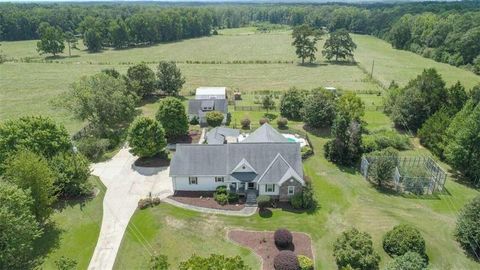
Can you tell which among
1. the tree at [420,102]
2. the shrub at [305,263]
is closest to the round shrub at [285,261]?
the shrub at [305,263]

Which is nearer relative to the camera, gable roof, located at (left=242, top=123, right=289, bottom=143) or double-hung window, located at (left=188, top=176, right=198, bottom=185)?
double-hung window, located at (left=188, top=176, right=198, bottom=185)

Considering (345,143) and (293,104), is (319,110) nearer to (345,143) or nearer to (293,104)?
(293,104)

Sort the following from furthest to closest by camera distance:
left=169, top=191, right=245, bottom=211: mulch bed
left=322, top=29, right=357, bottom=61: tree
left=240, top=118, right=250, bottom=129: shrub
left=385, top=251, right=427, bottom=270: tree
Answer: left=322, top=29, right=357, bottom=61: tree
left=240, top=118, right=250, bottom=129: shrub
left=169, top=191, right=245, bottom=211: mulch bed
left=385, top=251, right=427, bottom=270: tree

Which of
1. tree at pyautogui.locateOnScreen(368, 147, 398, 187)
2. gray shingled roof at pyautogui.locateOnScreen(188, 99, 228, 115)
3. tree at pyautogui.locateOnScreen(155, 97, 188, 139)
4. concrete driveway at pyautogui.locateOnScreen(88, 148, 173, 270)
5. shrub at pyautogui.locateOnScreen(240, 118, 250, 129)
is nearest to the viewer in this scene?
concrete driveway at pyautogui.locateOnScreen(88, 148, 173, 270)

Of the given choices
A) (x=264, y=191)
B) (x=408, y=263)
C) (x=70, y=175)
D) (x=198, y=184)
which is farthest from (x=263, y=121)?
(x=408, y=263)

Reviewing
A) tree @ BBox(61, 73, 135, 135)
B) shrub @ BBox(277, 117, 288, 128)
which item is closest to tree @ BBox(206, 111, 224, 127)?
shrub @ BBox(277, 117, 288, 128)

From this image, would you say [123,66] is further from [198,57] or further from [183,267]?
[183,267]

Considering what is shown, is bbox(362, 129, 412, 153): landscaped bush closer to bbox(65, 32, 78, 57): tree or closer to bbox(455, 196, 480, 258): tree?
bbox(455, 196, 480, 258): tree
